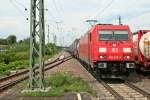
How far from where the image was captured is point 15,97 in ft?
45.6

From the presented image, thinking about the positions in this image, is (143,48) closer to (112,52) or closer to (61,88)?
(112,52)

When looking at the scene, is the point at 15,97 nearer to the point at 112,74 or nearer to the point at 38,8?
the point at 38,8

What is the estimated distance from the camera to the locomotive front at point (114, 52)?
20266mm

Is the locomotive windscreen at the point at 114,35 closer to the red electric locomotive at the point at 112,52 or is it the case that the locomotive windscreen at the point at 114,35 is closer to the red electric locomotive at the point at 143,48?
the red electric locomotive at the point at 112,52

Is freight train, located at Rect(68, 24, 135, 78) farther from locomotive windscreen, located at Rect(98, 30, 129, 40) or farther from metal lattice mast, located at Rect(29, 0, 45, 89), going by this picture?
metal lattice mast, located at Rect(29, 0, 45, 89)

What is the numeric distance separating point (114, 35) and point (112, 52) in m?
1.14

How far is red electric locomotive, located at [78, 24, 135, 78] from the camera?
20266mm

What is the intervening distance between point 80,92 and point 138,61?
29.1ft

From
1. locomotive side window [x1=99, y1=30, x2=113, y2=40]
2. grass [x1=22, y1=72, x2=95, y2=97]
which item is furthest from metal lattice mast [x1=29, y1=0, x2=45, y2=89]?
locomotive side window [x1=99, y1=30, x2=113, y2=40]

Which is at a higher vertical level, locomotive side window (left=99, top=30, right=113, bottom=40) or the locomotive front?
locomotive side window (left=99, top=30, right=113, bottom=40)

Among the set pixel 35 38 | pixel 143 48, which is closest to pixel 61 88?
pixel 35 38

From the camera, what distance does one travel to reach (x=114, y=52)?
20.4 m

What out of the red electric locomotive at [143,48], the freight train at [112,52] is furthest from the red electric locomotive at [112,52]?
the red electric locomotive at [143,48]

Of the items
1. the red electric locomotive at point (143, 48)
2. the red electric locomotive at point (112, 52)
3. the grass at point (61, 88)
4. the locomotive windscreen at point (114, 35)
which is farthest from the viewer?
the red electric locomotive at point (143, 48)
